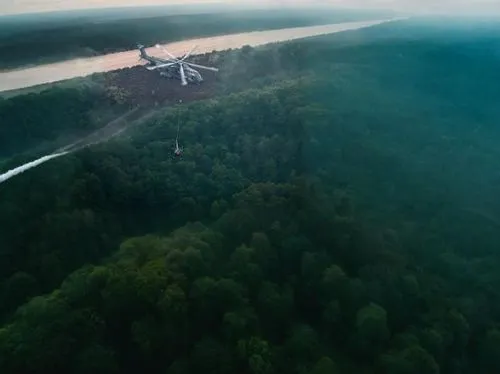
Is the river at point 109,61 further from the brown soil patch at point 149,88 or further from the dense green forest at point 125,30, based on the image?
the brown soil patch at point 149,88

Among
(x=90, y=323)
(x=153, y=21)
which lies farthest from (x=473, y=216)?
(x=153, y=21)

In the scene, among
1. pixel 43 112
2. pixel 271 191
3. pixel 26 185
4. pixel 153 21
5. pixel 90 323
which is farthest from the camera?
pixel 153 21

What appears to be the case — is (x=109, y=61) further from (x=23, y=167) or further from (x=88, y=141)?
(x=23, y=167)

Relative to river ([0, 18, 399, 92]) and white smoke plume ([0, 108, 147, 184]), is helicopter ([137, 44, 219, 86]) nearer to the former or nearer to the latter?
river ([0, 18, 399, 92])

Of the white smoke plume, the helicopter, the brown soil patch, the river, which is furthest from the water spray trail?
the helicopter

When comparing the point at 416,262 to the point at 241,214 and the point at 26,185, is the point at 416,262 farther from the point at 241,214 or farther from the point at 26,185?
the point at 26,185
